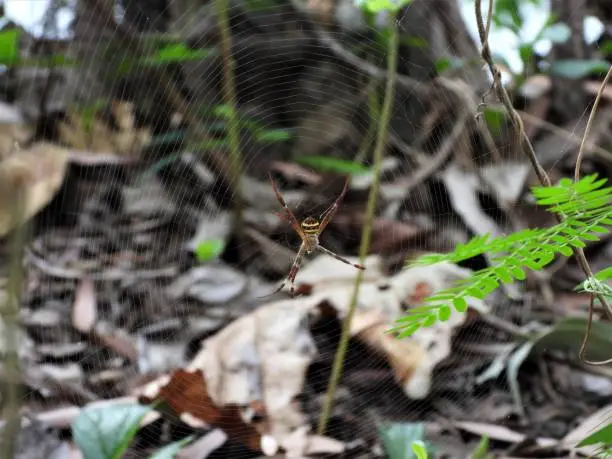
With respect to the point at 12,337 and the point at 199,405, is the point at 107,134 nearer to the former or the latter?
the point at 199,405

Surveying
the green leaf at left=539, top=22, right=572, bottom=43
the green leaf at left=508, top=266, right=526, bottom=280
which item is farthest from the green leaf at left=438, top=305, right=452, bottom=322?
the green leaf at left=539, top=22, right=572, bottom=43

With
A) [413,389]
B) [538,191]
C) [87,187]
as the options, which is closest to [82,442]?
[413,389]

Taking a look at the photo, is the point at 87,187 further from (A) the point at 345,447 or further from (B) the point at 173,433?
(A) the point at 345,447

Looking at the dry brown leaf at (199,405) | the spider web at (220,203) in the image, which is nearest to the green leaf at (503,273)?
the dry brown leaf at (199,405)

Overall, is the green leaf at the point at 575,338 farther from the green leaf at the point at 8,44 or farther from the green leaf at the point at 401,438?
the green leaf at the point at 8,44

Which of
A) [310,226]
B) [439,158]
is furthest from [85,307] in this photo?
[439,158]

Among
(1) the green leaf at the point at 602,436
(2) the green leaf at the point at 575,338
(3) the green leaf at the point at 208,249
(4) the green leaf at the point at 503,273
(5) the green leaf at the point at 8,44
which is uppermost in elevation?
(5) the green leaf at the point at 8,44
